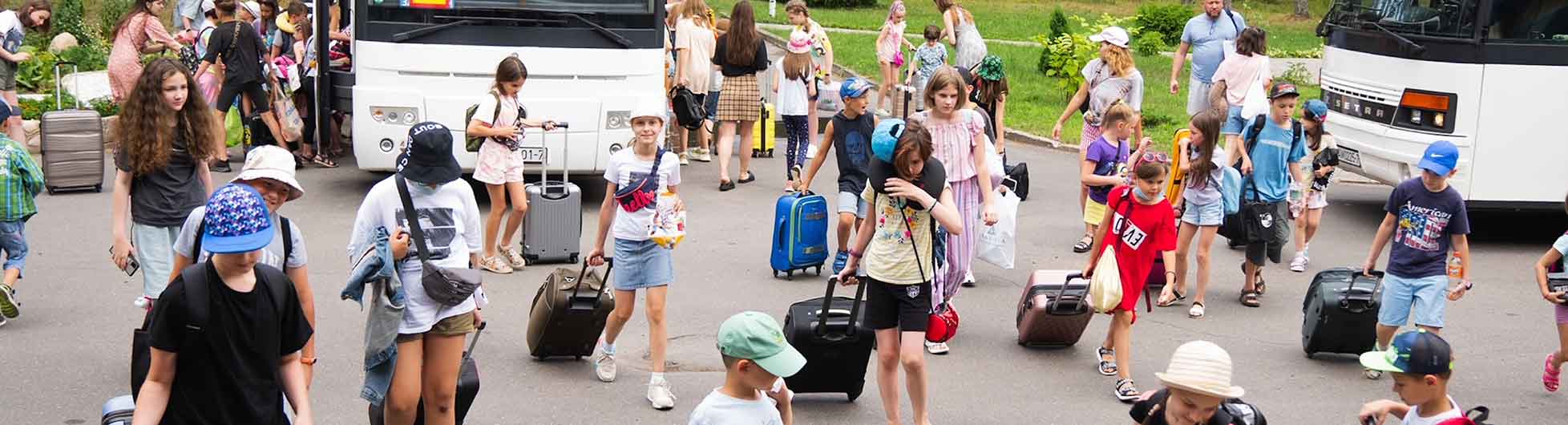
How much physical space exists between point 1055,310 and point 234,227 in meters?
5.30

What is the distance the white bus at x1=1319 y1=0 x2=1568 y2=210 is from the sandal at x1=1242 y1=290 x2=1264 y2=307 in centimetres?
266

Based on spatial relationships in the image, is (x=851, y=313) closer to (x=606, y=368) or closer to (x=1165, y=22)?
(x=606, y=368)

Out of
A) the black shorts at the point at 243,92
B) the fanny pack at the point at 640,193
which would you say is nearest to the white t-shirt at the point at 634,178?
the fanny pack at the point at 640,193

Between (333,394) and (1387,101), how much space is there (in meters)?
8.74

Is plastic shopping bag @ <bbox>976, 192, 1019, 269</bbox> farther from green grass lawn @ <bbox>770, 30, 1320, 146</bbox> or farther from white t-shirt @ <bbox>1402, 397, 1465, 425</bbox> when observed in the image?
green grass lawn @ <bbox>770, 30, 1320, 146</bbox>

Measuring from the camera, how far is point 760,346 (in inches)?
190

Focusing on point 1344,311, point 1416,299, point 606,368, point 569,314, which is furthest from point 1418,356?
point 569,314

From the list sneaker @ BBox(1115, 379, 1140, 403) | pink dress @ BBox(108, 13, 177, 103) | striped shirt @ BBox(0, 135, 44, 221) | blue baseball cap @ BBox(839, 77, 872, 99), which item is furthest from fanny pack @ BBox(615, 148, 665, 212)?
pink dress @ BBox(108, 13, 177, 103)

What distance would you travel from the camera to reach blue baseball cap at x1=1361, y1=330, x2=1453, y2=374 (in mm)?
5094

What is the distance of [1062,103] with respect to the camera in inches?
859

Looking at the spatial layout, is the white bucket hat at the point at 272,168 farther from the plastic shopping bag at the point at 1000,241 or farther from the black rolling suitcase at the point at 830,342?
the plastic shopping bag at the point at 1000,241

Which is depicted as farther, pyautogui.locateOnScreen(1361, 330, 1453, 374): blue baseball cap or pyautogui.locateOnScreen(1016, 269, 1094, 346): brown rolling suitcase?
pyautogui.locateOnScreen(1016, 269, 1094, 346): brown rolling suitcase

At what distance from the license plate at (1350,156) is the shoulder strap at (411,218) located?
9.49 metres

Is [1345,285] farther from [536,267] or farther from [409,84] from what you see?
[409,84]
